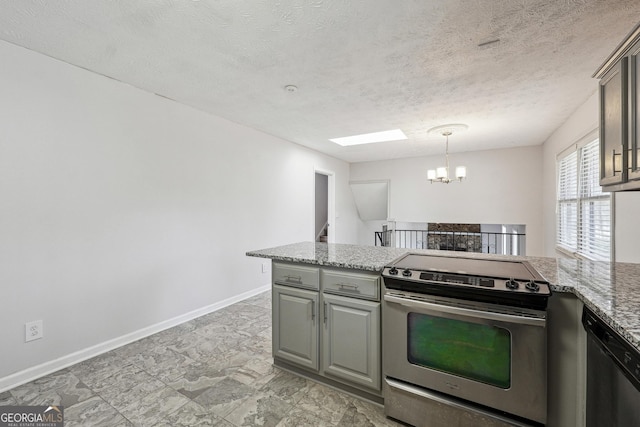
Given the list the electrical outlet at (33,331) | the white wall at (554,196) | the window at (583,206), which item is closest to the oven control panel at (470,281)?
the white wall at (554,196)

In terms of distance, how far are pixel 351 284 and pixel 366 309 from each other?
0.59ft

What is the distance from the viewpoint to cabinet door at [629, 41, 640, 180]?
52.4 inches

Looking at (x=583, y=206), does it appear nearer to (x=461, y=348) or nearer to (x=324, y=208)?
(x=461, y=348)

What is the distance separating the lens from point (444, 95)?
2.88m

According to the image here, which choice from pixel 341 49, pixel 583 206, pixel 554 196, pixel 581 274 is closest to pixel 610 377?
pixel 581 274

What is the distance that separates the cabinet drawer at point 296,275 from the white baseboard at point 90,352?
1.61m

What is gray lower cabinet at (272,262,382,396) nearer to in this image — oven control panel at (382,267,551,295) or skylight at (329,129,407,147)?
oven control panel at (382,267,551,295)

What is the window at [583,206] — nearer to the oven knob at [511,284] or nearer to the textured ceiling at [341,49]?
the textured ceiling at [341,49]

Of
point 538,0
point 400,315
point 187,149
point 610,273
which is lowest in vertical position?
point 400,315

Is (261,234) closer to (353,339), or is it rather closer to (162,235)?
(162,235)

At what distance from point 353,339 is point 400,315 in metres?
0.40

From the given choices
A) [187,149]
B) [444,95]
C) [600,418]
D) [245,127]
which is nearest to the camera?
[600,418]

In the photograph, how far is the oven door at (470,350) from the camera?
1.38 meters

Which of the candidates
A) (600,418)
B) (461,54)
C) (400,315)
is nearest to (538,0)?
(461,54)
